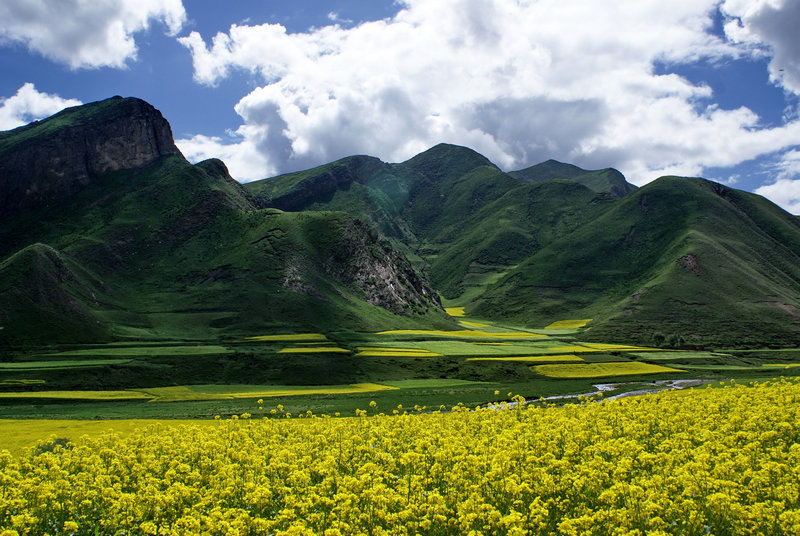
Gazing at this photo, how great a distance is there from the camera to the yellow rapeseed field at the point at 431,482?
15016 mm

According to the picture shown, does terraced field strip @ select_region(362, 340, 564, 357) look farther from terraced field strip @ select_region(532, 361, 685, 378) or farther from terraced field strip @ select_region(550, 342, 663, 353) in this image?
terraced field strip @ select_region(532, 361, 685, 378)

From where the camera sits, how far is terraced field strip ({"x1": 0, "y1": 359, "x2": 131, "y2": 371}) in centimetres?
8775

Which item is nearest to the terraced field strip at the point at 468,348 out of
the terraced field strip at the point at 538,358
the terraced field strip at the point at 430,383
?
the terraced field strip at the point at 538,358

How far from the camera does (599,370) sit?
99.0 meters

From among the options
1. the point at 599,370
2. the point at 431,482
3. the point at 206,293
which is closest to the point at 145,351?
the point at 206,293

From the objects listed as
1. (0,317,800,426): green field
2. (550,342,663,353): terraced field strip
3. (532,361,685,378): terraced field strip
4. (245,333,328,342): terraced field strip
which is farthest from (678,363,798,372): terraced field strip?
(245,333,328,342): terraced field strip

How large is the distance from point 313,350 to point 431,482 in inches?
3796

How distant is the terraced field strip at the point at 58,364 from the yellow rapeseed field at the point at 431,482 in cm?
7302

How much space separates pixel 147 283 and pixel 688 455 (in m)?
190

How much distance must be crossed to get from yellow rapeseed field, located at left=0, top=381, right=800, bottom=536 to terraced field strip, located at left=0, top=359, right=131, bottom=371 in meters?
73.0

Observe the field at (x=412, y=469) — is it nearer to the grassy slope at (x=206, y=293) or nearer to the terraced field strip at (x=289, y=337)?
the terraced field strip at (x=289, y=337)

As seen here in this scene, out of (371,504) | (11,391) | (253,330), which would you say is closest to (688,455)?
(371,504)

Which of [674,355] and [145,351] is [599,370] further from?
[145,351]

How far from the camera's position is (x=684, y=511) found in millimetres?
15531
